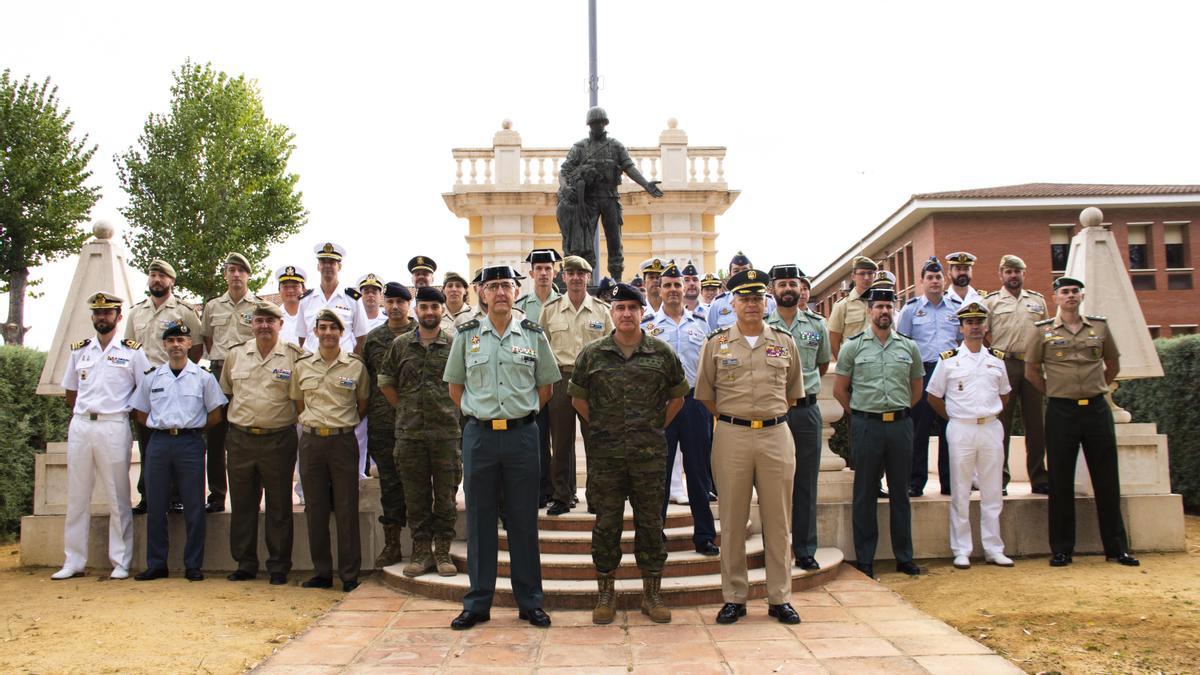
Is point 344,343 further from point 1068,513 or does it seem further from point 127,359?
point 1068,513

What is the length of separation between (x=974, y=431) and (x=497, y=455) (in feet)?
13.4

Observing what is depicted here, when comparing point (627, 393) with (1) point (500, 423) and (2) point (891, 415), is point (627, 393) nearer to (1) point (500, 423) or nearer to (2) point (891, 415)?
(1) point (500, 423)

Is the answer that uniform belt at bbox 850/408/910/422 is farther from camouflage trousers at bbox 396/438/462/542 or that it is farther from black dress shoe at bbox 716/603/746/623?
camouflage trousers at bbox 396/438/462/542

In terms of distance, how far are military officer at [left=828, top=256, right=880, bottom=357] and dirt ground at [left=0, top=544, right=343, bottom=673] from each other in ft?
16.0

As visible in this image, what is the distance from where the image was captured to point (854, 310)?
7.97 m

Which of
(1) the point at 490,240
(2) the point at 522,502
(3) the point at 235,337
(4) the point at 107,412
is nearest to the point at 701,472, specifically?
(2) the point at 522,502

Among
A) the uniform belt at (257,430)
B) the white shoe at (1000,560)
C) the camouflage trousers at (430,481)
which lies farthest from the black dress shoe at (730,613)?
the uniform belt at (257,430)

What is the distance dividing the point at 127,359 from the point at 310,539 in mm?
2192

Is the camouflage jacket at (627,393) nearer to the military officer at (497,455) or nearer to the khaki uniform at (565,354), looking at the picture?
the military officer at (497,455)

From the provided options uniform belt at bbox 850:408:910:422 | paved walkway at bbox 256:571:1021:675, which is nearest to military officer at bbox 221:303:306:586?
paved walkway at bbox 256:571:1021:675

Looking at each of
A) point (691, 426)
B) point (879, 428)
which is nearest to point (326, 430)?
point (691, 426)

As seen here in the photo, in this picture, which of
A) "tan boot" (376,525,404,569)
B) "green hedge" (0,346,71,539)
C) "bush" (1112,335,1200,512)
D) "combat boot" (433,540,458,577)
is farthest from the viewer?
"bush" (1112,335,1200,512)

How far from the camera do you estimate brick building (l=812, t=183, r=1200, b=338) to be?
26188 mm

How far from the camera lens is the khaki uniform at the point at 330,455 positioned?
259 inches
